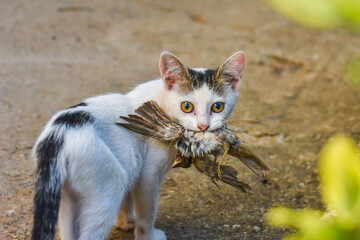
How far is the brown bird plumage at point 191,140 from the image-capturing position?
273 centimetres

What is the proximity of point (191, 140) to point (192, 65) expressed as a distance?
3.12 m

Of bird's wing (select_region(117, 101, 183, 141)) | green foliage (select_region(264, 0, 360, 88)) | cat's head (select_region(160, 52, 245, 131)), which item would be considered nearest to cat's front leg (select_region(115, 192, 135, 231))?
bird's wing (select_region(117, 101, 183, 141))

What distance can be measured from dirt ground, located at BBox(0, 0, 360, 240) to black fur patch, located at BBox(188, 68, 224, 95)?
0.86 ft

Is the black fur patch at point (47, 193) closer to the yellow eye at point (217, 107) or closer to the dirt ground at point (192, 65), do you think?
the dirt ground at point (192, 65)

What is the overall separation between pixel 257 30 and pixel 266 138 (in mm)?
2876

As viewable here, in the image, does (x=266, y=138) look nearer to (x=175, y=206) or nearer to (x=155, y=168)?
(x=175, y=206)

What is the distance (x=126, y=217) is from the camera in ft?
10.4

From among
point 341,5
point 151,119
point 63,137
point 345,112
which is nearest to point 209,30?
point 345,112

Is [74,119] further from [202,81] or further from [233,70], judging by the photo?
[233,70]

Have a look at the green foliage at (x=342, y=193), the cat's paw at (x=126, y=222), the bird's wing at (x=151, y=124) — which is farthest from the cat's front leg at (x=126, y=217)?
the green foliage at (x=342, y=193)

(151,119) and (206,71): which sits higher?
(206,71)

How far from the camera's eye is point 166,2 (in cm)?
759

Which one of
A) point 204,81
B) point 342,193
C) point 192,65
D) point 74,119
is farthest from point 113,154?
point 192,65

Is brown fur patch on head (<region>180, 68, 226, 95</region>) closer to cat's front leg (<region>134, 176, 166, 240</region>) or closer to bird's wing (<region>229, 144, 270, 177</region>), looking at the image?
bird's wing (<region>229, 144, 270, 177</region>)
